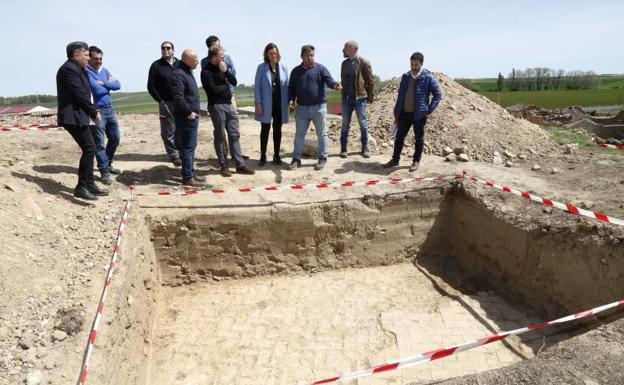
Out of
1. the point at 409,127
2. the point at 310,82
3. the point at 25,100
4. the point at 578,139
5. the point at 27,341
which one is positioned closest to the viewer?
the point at 27,341

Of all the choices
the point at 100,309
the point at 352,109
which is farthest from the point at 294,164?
the point at 100,309

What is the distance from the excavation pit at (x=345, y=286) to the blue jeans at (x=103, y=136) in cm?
130

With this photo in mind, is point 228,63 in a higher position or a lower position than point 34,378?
higher

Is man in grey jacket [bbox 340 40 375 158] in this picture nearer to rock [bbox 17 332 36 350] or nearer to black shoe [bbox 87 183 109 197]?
black shoe [bbox 87 183 109 197]

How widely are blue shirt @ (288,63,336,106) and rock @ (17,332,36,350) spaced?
499 centimetres

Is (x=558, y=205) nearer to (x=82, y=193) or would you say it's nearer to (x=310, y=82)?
(x=310, y=82)

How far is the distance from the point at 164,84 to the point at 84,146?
76.6 inches

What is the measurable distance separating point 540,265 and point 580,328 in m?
0.95

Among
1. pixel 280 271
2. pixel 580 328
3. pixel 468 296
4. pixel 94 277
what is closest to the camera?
pixel 94 277

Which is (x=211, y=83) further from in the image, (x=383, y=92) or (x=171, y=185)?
(x=383, y=92)

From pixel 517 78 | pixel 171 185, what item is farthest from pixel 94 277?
pixel 517 78

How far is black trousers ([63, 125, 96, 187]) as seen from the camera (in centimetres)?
512

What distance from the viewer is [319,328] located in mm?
5195

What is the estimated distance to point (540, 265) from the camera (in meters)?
5.48
